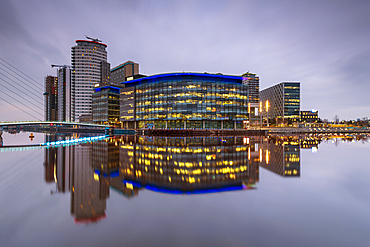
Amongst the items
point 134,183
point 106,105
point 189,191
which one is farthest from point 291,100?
point 134,183

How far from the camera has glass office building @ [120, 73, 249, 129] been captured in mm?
96625

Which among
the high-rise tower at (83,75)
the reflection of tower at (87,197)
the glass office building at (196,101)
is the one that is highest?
the high-rise tower at (83,75)

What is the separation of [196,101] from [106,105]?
79.1 m

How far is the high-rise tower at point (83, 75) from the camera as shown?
558ft

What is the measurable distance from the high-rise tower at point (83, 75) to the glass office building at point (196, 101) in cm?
9841

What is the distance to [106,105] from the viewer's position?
13925cm

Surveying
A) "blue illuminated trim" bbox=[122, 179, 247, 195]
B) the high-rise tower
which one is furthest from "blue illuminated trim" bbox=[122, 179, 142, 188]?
the high-rise tower

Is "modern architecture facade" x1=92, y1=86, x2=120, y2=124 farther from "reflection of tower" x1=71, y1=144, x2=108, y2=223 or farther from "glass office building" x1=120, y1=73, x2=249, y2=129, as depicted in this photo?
Result: "reflection of tower" x1=71, y1=144, x2=108, y2=223

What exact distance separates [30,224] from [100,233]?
3056mm

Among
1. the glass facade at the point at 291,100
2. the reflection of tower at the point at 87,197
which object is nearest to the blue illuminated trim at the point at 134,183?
the reflection of tower at the point at 87,197

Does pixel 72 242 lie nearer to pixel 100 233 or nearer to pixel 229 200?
pixel 100 233

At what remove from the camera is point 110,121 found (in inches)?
5468

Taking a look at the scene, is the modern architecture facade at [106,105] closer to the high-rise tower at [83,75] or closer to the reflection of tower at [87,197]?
the high-rise tower at [83,75]

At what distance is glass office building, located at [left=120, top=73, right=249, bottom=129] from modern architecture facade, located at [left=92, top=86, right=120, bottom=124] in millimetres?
48366
